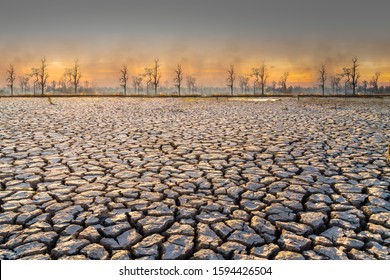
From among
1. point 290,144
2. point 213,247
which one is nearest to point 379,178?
point 290,144

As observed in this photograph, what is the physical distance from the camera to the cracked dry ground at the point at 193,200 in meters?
2.54

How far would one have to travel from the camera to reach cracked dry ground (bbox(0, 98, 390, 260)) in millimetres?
2545

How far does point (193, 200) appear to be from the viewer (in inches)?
137

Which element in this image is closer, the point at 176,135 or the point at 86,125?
the point at 176,135

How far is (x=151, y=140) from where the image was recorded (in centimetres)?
693

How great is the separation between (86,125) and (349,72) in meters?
61.5

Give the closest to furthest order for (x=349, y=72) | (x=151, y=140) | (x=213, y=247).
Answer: (x=213, y=247) < (x=151, y=140) < (x=349, y=72)

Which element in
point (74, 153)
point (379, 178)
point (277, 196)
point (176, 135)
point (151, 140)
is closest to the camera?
point (277, 196)
